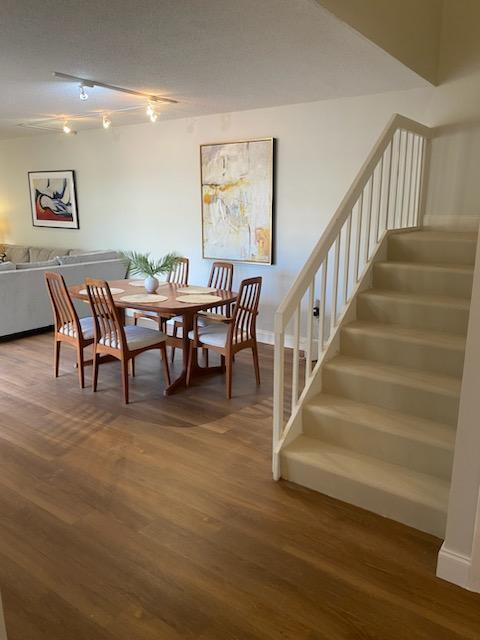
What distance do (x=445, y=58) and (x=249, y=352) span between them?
314cm

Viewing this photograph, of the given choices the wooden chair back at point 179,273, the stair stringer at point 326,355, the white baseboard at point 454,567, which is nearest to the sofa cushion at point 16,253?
the wooden chair back at point 179,273

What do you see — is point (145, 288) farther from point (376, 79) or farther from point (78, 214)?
point (78, 214)

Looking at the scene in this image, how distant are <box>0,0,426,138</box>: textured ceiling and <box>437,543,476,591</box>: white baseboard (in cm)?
251

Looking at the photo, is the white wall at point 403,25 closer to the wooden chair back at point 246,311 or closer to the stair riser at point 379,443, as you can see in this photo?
the wooden chair back at point 246,311

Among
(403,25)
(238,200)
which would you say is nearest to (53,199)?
(238,200)

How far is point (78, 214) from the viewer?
6.84m

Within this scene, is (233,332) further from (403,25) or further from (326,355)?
(403,25)

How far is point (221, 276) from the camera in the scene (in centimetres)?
489

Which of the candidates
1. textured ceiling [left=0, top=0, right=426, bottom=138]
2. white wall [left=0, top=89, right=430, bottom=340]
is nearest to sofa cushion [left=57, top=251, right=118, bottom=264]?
white wall [left=0, top=89, right=430, bottom=340]

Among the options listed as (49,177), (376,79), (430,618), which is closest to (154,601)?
(430,618)

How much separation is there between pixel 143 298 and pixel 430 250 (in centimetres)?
228

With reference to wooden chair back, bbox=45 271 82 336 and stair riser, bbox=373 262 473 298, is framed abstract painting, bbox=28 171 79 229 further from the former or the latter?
stair riser, bbox=373 262 473 298

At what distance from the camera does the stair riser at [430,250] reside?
3.39m

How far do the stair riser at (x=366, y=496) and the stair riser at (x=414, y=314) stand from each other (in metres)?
1.15
